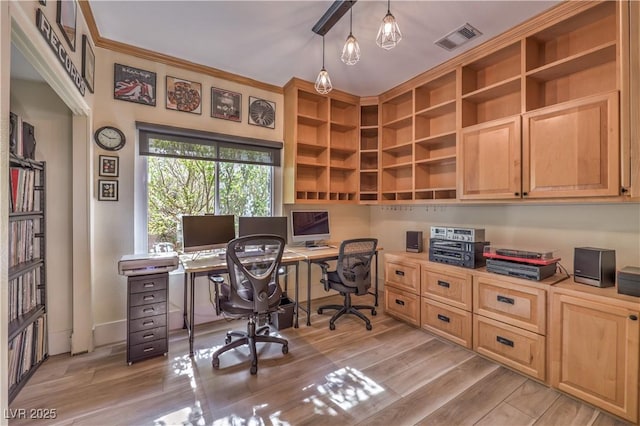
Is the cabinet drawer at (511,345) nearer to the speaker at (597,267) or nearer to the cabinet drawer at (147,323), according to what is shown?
the speaker at (597,267)

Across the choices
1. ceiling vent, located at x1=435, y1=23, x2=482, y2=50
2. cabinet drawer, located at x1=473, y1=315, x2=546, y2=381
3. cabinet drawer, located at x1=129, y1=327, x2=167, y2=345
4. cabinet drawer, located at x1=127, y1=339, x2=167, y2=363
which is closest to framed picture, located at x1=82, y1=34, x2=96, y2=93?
cabinet drawer, located at x1=129, y1=327, x2=167, y2=345

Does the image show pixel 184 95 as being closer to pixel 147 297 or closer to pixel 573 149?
pixel 147 297

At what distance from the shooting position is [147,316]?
228cm

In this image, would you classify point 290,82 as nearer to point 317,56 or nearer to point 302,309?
point 317,56

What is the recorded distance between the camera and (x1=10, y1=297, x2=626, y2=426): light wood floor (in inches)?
65.7

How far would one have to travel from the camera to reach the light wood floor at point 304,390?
167 centimetres

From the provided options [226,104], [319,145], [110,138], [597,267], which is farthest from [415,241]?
[110,138]

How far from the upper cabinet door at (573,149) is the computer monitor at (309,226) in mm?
2181

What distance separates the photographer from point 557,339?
1.91 metres

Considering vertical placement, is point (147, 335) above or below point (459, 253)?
below

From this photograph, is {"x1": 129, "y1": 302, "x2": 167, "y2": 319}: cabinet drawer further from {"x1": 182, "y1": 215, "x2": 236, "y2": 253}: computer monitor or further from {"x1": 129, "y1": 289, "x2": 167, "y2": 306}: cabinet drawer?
{"x1": 182, "y1": 215, "x2": 236, "y2": 253}: computer monitor

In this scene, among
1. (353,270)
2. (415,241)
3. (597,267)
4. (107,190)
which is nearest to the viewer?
(597,267)

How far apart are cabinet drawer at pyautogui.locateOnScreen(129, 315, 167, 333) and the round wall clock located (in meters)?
1.61

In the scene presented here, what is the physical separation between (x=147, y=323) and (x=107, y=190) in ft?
4.26
